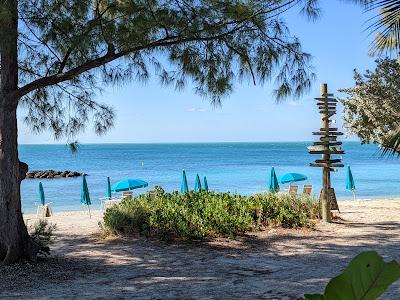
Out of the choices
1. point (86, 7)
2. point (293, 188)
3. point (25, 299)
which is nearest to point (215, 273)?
point (25, 299)

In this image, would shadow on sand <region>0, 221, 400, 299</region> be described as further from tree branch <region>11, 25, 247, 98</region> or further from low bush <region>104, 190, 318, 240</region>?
tree branch <region>11, 25, 247, 98</region>

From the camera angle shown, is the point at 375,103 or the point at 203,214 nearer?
the point at 203,214

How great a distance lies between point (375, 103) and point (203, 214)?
21.2 ft

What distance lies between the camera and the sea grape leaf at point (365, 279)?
0.63m

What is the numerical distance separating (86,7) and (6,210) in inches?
114

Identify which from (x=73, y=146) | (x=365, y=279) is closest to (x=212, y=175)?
(x=73, y=146)

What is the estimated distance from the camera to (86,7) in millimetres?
6746

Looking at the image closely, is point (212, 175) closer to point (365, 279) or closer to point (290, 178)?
point (290, 178)

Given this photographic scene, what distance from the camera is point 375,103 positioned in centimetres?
1359

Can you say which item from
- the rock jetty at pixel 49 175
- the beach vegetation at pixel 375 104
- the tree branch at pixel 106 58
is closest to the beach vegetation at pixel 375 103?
the beach vegetation at pixel 375 104

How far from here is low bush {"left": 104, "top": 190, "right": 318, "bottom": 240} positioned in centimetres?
931

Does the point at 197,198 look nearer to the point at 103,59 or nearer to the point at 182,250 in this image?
the point at 182,250

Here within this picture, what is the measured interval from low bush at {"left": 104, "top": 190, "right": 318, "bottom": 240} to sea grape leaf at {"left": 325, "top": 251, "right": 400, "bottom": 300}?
8.41 meters

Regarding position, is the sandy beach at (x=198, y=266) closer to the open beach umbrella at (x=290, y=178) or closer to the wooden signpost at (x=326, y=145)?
the wooden signpost at (x=326, y=145)
